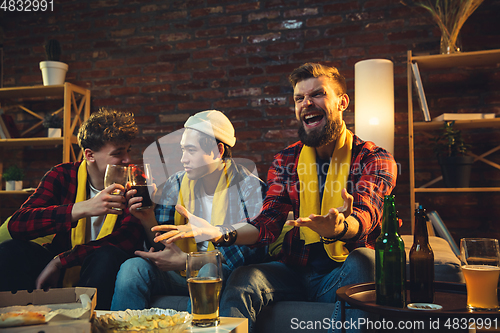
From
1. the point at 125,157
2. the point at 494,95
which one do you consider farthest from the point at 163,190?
the point at 494,95

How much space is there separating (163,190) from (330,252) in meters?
0.94

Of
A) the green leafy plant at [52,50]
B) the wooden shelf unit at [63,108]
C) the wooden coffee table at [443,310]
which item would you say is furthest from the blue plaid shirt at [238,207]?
the green leafy plant at [52,50]

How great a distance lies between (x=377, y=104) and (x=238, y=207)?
1.07 meters

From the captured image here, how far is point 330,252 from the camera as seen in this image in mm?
1564

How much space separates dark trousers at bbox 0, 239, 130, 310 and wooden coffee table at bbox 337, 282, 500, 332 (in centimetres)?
95

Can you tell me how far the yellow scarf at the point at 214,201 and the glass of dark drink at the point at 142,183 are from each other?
10.8 inches

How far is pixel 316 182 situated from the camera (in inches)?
69.4

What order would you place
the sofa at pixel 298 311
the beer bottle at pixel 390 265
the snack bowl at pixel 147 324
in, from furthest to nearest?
the sofa at pixel 298 311, the beer bottle at pixel 390 265, the snack bowl at pixel 147 324

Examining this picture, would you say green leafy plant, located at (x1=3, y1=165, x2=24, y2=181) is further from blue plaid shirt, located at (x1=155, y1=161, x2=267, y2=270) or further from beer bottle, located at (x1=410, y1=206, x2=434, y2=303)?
beer bottle, located at (x1=410, y1=206, x2=434, y2=303)

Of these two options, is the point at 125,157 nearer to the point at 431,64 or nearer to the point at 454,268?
the point at 454,268

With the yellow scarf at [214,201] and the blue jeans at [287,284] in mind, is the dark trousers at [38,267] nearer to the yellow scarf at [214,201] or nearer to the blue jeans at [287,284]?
the yellow scarf at [214,201]

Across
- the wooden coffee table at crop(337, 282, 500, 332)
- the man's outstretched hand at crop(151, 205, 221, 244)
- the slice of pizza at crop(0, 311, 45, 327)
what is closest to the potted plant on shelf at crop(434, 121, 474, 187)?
the wooden coffee table at crop(337, 282, 500, 332)

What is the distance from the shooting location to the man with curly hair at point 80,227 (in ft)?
5.33

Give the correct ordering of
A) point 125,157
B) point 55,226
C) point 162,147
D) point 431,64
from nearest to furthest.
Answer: point 55,226, point 125,157, point 431,64, point 162,147
